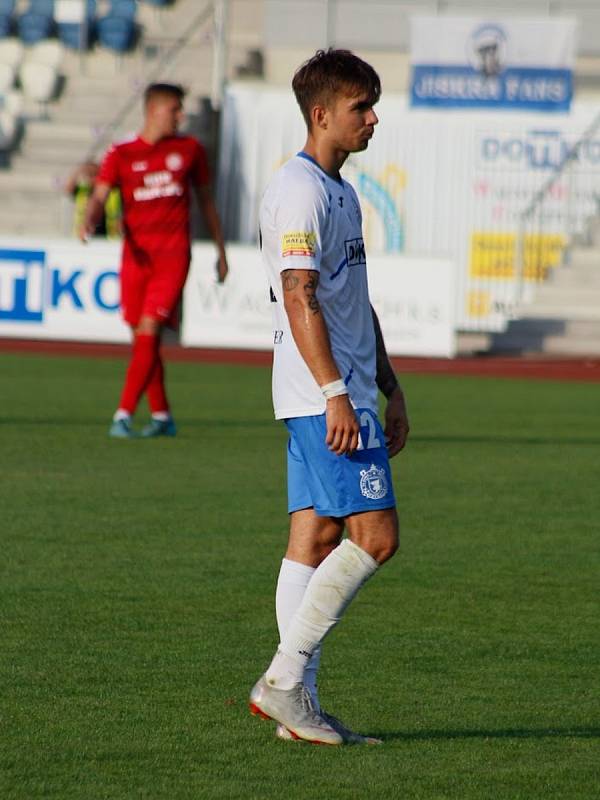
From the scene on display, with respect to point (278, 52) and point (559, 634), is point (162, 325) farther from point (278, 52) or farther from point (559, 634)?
point (278, 52)

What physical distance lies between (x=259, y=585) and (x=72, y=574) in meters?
0.72

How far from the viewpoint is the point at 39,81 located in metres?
29.4

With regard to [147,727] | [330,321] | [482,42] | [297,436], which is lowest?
[147,727]

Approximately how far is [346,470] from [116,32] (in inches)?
1036

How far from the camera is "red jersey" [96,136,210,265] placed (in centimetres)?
1142

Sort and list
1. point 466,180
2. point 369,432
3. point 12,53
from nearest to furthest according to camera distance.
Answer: point 369,432 → point 466,180 → point 12,53

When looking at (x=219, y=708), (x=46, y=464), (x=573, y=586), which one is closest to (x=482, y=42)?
(x=46, y=464)

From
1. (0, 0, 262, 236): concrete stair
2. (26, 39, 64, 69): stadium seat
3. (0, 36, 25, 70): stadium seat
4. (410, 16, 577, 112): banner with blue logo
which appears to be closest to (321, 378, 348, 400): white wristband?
(410, 16, 577, 112): banner with blue logo

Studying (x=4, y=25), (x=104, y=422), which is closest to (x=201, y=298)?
(x=104, y=422)

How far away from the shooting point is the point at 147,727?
4664 millimetres

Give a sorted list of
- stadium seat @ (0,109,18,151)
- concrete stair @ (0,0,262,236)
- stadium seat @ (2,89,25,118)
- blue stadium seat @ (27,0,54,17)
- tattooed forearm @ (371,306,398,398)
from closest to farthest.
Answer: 1. tattooed forearm @ (371,306,398,398)
2. concrete stair @ (0,0,262,236)
3. stadium seat @ (0,109,18,151)
4. stadium seat @ (2,89,25,118)
5. blue stadium seat @ (27,0,54,17)

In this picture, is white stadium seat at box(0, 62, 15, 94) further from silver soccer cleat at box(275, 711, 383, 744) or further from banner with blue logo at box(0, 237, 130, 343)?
silver soccer cleat at box(275, 711, 383, 744)

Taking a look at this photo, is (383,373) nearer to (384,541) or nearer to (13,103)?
(384,541)

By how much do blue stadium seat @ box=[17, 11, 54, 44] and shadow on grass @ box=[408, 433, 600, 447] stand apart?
776 inches
